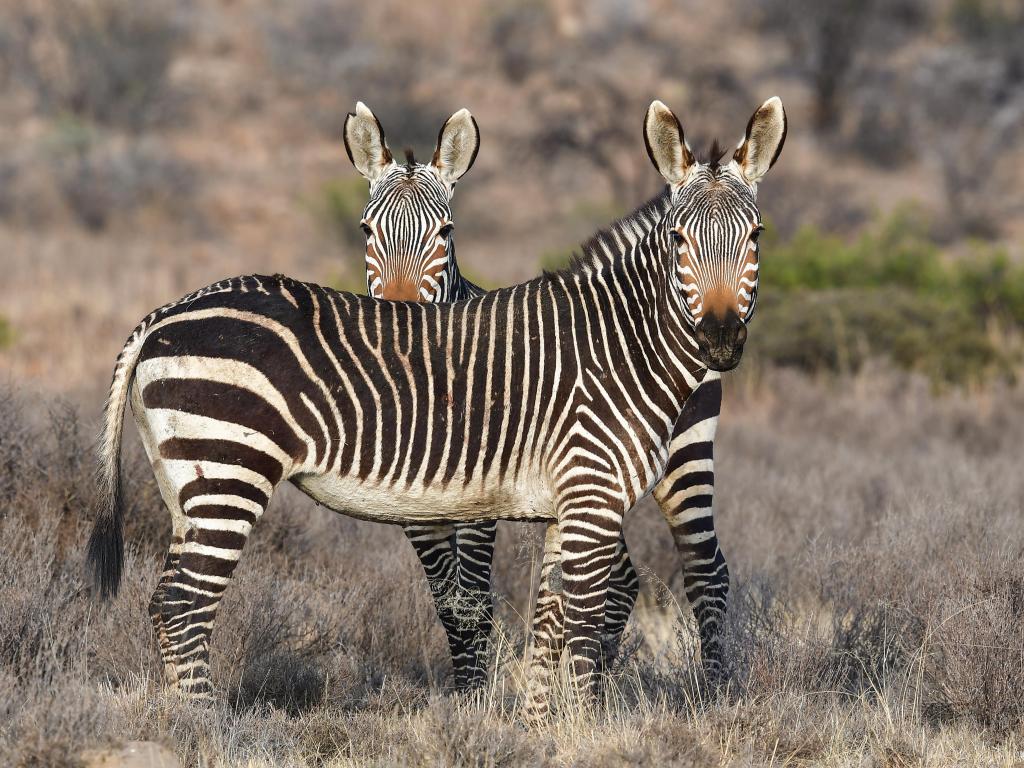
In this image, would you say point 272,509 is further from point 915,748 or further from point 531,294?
point 915,748

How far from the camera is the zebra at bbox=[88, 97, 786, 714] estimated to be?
4.96m

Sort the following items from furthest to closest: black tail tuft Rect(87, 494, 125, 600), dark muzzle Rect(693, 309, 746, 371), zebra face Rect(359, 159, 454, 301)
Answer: zebra face Rect(359, 159, 454, 301) → black tail tuft Rect(87, 494, 125, 600) → dark muzzle Rect(693, 309, 746, 371)

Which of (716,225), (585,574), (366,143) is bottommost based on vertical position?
(585,574)

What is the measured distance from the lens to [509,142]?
35.1 m

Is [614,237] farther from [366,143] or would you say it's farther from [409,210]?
[366,143]

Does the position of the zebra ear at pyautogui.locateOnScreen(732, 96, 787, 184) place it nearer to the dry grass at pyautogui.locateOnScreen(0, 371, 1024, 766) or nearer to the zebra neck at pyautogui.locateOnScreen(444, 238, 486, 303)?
the zebra neck at pyautogui.locateOnScreen(444, 238, 486, 303)

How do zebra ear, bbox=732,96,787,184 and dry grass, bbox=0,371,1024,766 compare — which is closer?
dry grass, bbox=0,371,1024,766

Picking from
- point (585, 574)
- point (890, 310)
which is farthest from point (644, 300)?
point (890, 310)

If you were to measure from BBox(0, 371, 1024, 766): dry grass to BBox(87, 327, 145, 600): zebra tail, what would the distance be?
0.38 metres

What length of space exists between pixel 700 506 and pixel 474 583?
1.33 metres

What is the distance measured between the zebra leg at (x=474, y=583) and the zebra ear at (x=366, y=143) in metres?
2.27

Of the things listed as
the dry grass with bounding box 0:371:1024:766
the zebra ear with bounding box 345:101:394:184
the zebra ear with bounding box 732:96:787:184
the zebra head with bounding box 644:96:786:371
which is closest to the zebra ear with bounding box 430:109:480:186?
the zebra ear with bounding box 345:101:394:184

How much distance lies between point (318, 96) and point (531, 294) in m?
38.5

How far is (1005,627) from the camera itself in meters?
6.03
